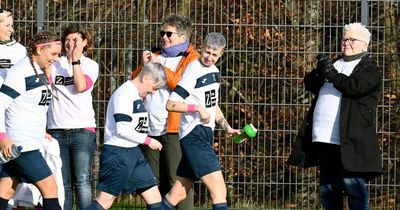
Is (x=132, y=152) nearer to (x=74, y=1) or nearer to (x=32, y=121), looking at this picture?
(x=32, y=121)

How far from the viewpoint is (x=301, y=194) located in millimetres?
14945

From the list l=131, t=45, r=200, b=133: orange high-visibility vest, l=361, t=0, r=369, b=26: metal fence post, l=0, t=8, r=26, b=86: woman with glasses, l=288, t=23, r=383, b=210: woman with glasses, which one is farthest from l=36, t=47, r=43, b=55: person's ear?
l=361, t=0, r=369, b=26: metal fence post

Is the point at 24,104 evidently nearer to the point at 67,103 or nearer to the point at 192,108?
the point at 67,103

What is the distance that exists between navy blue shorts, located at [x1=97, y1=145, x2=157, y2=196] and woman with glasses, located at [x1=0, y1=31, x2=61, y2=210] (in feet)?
1.50

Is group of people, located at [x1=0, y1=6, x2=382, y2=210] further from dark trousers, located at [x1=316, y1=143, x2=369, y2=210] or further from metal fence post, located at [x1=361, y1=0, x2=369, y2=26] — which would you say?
metal fence post, located at [x1=361, y1=0, x2=369, y2=26]

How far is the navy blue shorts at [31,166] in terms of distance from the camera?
11.2 m

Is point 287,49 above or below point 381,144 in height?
above

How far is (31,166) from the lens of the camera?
1125cm

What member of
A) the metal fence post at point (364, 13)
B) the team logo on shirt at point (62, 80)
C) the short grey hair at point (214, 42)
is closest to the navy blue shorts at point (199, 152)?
the short grey hair at point (214, 42)

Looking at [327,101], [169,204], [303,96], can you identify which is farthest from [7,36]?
[303,96]

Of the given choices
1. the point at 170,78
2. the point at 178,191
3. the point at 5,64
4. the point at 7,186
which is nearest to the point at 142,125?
the point at 178,191

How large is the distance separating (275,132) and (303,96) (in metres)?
0.50

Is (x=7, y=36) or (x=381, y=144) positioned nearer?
(x=7, y=36)

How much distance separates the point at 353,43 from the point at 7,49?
10.2 feet
